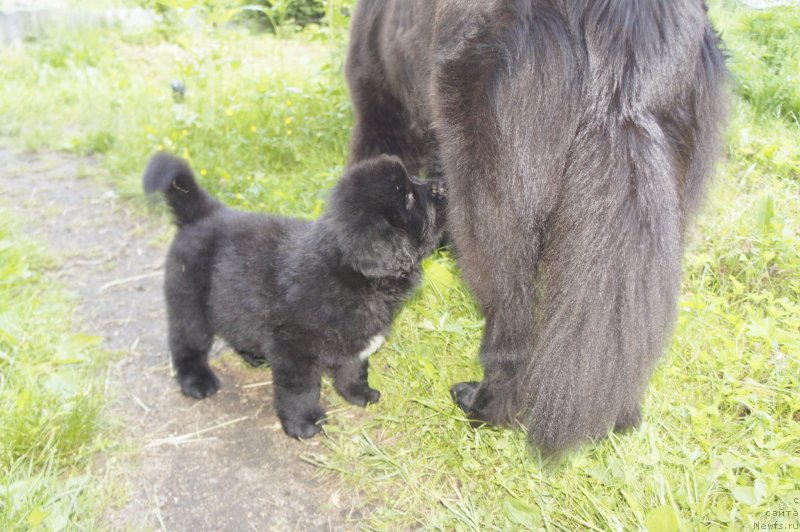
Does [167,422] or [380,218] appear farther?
[167,422]

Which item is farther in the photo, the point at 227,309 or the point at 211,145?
the point at 211,145

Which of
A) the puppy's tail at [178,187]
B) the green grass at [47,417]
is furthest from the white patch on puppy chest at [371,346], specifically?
the green grass at [47,417]

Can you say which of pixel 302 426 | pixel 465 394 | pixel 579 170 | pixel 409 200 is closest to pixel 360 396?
pixel 302 426

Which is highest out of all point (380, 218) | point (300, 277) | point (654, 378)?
point (380, 218)

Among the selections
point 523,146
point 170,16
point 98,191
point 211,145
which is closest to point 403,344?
point 523,146

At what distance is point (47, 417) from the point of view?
207cm

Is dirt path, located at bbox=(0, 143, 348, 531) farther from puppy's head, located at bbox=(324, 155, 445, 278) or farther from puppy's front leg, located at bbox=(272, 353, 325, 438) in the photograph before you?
puppy's head, located at bbox=(324, 155, 445, 278)

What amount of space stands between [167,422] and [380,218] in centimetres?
120

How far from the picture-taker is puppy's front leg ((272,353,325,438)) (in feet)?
7.08

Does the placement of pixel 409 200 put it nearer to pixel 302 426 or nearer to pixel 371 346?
pixel 371 346

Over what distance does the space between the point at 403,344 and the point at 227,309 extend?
740 millimetres

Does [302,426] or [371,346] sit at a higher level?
[371,346]

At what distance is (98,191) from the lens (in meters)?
4.10

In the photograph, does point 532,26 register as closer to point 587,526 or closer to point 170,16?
point 587,526
